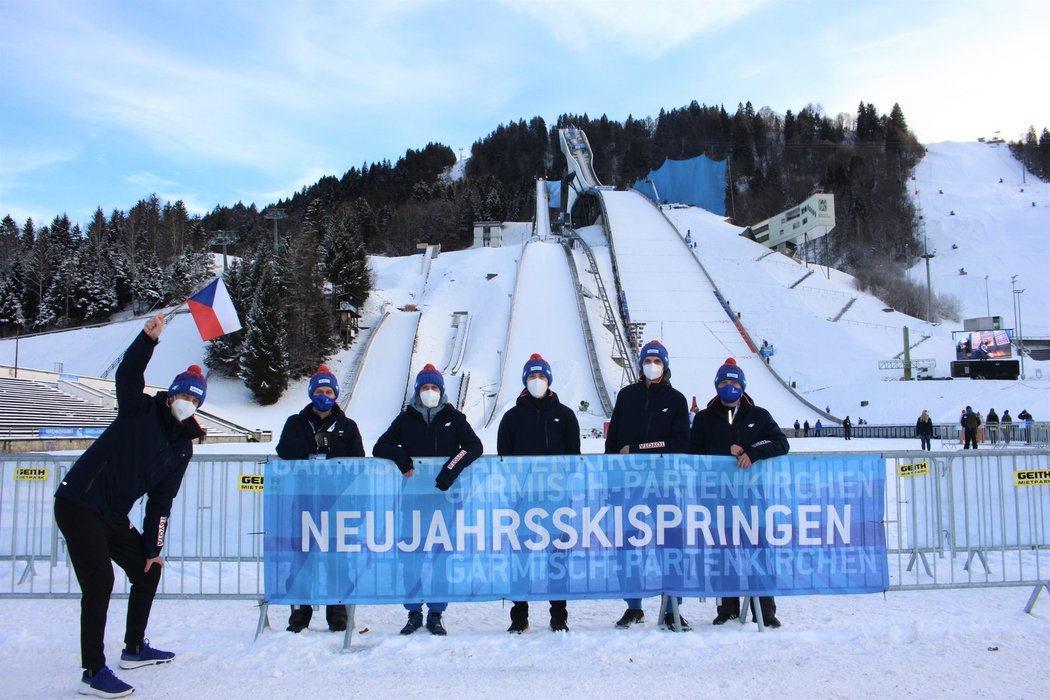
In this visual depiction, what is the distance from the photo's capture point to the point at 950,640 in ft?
13.8

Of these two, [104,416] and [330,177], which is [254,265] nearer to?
[104,416]

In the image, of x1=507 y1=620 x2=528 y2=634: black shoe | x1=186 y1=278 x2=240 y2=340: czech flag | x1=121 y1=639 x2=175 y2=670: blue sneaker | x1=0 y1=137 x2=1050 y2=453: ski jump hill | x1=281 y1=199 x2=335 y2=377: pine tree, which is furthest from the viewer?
x1=281 y1=199 x2=335 y2=377: pine tree

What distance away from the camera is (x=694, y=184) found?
70.9 metres

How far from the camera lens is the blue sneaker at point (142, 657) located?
12.6 ft

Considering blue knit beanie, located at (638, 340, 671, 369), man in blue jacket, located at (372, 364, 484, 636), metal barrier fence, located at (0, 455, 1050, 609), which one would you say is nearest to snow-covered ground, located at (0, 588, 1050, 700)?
metal barrier fence, located at (0, 455, 1050, 609)

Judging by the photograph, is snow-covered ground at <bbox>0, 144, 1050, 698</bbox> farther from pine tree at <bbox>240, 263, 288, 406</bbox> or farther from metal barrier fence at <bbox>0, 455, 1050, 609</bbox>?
pine tree at <bbox>240, 263, 288, 406</bbox>

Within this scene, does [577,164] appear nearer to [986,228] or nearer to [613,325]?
[986,228]

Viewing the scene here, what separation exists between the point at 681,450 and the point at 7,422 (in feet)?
69.0

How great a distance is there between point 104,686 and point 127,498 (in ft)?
2.98

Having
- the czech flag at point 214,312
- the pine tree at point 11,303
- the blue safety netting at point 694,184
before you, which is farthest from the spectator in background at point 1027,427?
the pine tree at point 11,303

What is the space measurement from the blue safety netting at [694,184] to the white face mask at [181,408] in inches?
2708

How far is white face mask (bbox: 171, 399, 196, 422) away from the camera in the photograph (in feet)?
13.1

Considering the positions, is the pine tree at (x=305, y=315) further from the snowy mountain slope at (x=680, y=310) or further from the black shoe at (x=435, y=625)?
the black shoe at (x=435, y=625)

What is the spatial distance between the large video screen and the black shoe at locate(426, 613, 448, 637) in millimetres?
29772
